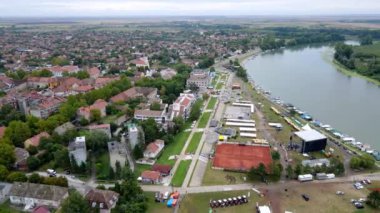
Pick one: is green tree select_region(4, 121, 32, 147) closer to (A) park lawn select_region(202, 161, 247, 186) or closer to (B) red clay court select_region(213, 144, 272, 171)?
(A) park lawn select_region(202, 161, 247, 186)

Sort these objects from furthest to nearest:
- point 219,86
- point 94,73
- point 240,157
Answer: point 94,73 → point 219,86 → point 240,157

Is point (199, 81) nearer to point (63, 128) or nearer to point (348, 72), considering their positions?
point (63, 128)

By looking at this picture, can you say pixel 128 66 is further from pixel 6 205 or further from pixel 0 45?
pixel 0 45

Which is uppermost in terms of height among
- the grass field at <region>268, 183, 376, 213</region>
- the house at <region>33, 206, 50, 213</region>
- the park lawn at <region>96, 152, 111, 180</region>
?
the house at <region>33, 206, 50, 213</region>

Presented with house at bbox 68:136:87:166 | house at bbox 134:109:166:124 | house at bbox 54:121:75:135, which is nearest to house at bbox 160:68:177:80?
house at bbox 134:109:166:124

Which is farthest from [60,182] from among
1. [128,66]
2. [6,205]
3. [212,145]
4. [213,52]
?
[213,52]

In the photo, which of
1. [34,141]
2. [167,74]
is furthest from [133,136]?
[167,74]
